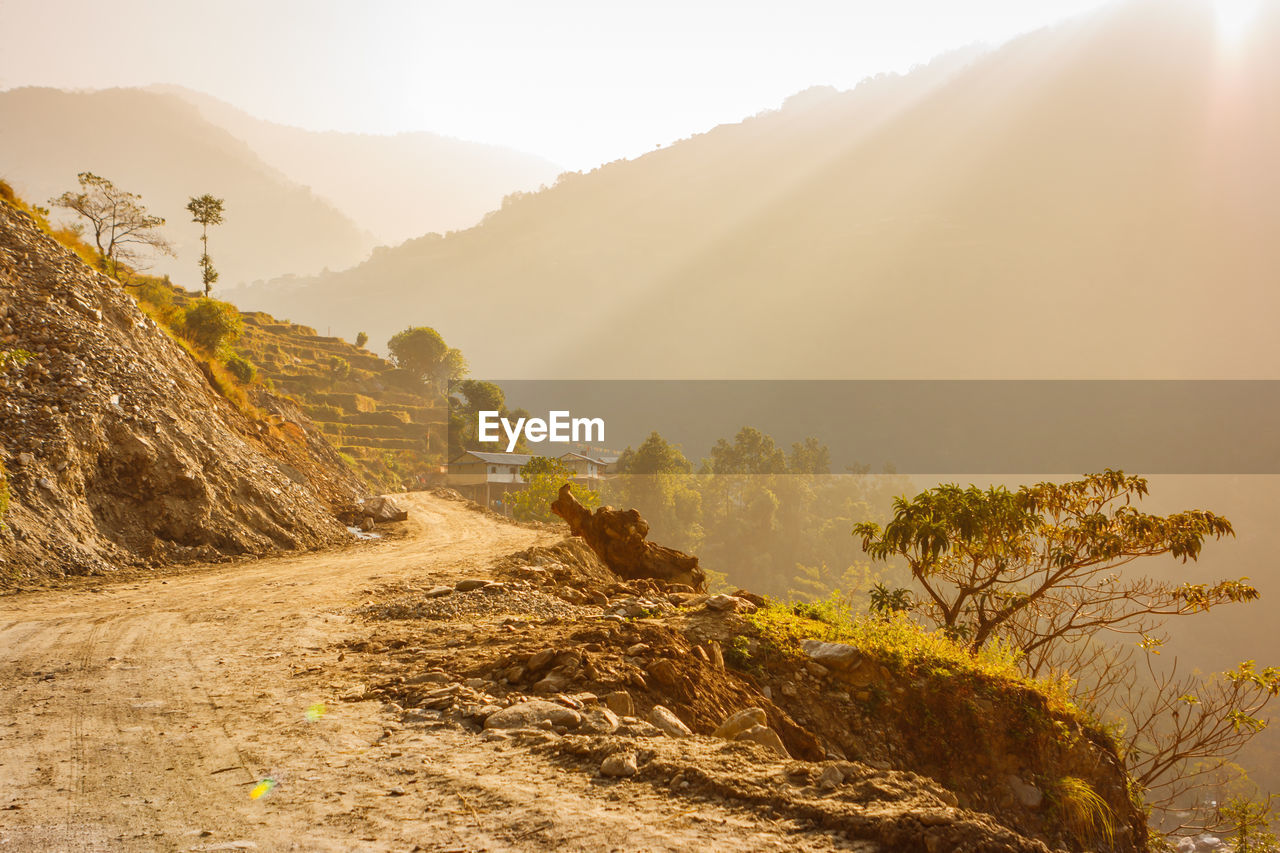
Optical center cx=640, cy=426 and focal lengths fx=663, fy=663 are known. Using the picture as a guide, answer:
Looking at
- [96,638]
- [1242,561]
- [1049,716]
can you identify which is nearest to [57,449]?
[96,638]

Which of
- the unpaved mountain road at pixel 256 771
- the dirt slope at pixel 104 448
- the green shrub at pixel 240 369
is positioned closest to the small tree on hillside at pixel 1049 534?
the unpaved mountain road at pixel 256 771

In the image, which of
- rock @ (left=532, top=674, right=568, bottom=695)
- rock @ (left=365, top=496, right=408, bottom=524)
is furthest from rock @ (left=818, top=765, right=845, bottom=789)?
rock @ (left=365, top=496, right=408, bottom=524)

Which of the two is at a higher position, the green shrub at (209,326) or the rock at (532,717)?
the green shrub at (209,326)

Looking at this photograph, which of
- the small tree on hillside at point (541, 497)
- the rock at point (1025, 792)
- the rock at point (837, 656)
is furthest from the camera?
the small tree on hillside at point (541, 497)

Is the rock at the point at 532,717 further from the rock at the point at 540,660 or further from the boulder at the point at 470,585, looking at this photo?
the boulder at the point at 470,585

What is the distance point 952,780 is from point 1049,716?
5.86 feet

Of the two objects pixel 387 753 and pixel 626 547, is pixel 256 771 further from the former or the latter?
pixel 626 547

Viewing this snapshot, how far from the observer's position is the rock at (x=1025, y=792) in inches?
→ 314

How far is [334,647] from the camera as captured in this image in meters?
8.87

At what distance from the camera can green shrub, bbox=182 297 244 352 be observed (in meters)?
40.4

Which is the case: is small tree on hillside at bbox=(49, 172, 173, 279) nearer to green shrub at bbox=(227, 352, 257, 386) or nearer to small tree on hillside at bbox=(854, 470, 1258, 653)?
green shrub at bbox=(227, 352, 257, 386)

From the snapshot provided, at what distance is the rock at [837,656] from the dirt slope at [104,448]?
14.5 metres

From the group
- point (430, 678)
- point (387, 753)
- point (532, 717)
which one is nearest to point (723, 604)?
point (430, 678)

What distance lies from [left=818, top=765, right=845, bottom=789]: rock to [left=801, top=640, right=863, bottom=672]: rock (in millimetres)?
4439
